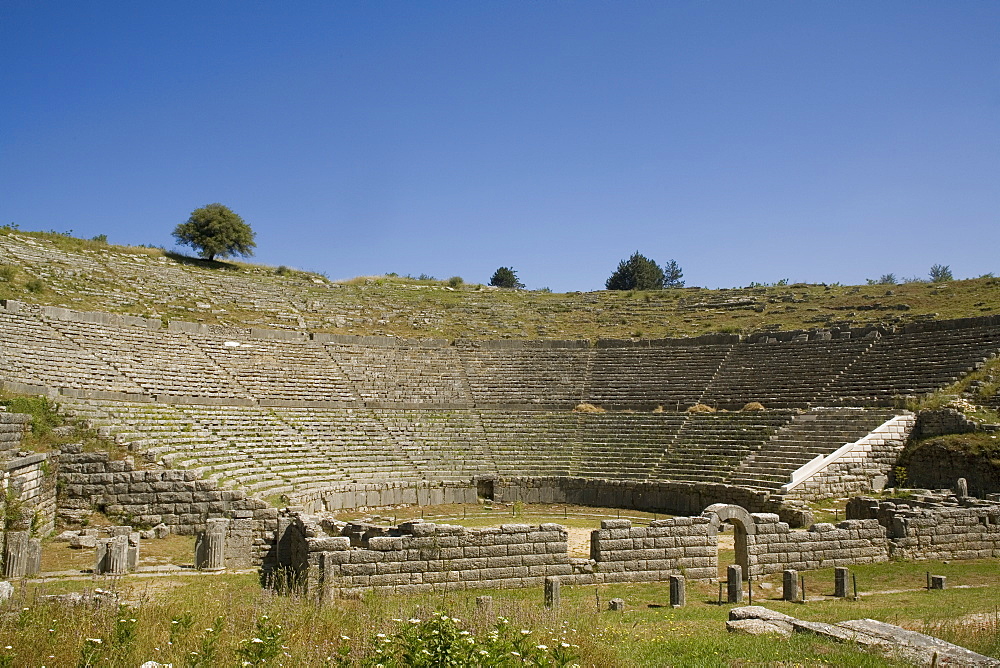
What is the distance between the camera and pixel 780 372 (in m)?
31.2

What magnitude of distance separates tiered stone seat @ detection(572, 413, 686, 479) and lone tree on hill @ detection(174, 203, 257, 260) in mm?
28667

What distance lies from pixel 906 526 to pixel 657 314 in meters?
29.9

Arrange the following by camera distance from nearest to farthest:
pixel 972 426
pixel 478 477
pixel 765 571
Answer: pixel 765 571 < pixel 972 426 < pixel 478 477

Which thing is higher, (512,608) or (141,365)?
(141,365)

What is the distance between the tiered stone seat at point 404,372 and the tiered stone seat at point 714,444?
385 inches

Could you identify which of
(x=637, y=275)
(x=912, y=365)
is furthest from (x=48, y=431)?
(x=637, y=275)

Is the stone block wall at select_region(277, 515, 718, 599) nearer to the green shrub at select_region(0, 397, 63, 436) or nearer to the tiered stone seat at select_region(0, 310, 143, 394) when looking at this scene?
the green shrub at select_region(0, 397, 63, 436)

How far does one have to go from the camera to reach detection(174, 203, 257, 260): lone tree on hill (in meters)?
47.5

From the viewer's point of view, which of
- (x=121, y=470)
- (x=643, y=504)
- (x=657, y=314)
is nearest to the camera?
(x=121, y=470)

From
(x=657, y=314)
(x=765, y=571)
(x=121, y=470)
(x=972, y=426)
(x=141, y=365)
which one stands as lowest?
(x=765, y=571)

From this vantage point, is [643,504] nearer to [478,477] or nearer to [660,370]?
[478,477]

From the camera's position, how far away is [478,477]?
1019 inches

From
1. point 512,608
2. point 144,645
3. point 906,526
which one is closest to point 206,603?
point 144,645

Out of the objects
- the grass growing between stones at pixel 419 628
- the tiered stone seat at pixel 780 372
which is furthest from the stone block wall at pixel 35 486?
the tiered stone seat at pixel 780 372
